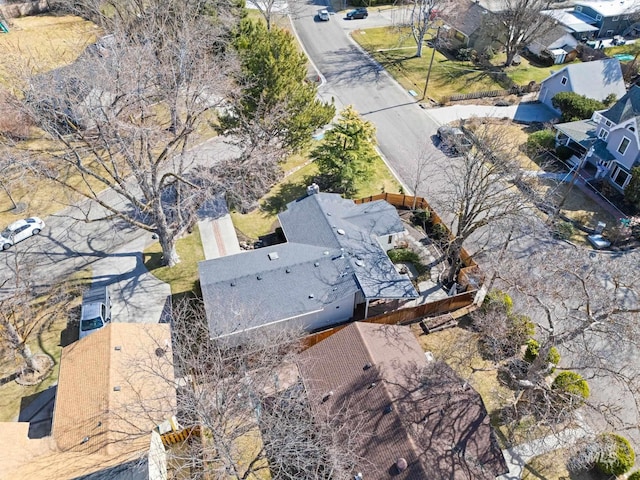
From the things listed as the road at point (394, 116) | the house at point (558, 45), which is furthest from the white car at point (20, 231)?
the house at point (558, 45)

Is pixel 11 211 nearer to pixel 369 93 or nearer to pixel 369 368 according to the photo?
pixel 369 368

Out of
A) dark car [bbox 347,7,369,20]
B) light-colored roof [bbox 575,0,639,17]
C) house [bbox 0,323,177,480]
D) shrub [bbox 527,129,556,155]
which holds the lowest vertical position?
shrub [bbox 527,129,556,155]

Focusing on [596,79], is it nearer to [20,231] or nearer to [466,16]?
A: [466,16]

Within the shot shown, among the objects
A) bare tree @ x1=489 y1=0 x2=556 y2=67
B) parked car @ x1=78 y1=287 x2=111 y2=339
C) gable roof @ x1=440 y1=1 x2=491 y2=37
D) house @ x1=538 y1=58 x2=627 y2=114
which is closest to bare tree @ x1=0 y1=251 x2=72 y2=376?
parked car @ x1=78 y1=287 x2=111 y2=339

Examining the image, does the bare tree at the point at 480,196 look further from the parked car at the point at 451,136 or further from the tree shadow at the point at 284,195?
the tree shadow at the point at 284,195

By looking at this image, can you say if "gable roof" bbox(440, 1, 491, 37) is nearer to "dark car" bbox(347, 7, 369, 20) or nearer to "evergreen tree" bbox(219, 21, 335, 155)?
"dark car" bbox(347, 7, 369, 20)

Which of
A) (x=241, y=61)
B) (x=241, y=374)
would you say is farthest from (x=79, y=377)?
(x=241, y=61)
